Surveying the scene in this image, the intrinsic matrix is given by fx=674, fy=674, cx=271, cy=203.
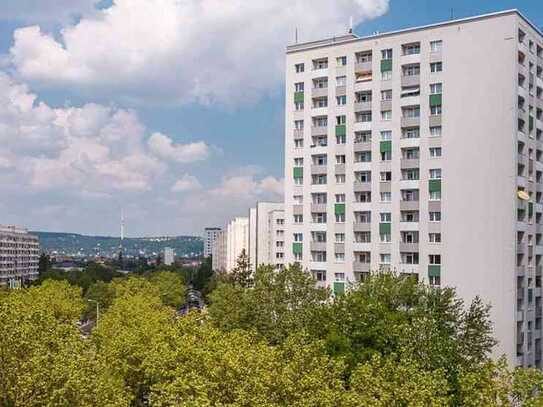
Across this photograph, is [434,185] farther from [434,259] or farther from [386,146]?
[434,259]

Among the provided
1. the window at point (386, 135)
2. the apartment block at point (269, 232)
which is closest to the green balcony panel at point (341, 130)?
the window at point (386, 135)

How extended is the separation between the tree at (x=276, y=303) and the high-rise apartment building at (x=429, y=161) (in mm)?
8966

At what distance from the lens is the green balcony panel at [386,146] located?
5497 centimetres

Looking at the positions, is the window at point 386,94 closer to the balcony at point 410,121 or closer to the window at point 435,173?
the balcony at point 410,121

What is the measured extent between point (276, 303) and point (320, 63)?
22239 millimetres

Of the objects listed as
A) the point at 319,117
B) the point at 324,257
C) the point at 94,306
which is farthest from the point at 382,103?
the point at 94,306

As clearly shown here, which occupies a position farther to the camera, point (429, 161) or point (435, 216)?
point (429, 161)

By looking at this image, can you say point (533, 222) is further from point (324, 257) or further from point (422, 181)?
point (324, 257)

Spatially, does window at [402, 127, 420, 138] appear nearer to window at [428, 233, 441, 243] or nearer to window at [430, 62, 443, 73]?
window at [430, 62, 443, 73]

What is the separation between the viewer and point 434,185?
52.9 meters

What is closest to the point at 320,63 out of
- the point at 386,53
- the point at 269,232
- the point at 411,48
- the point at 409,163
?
the point at 386,53

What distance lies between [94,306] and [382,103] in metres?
56.1

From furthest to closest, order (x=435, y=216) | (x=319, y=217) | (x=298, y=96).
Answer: (x=298, y=96), (x=319, y=217), (x=435, y=216)

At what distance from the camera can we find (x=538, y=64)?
178 ft
